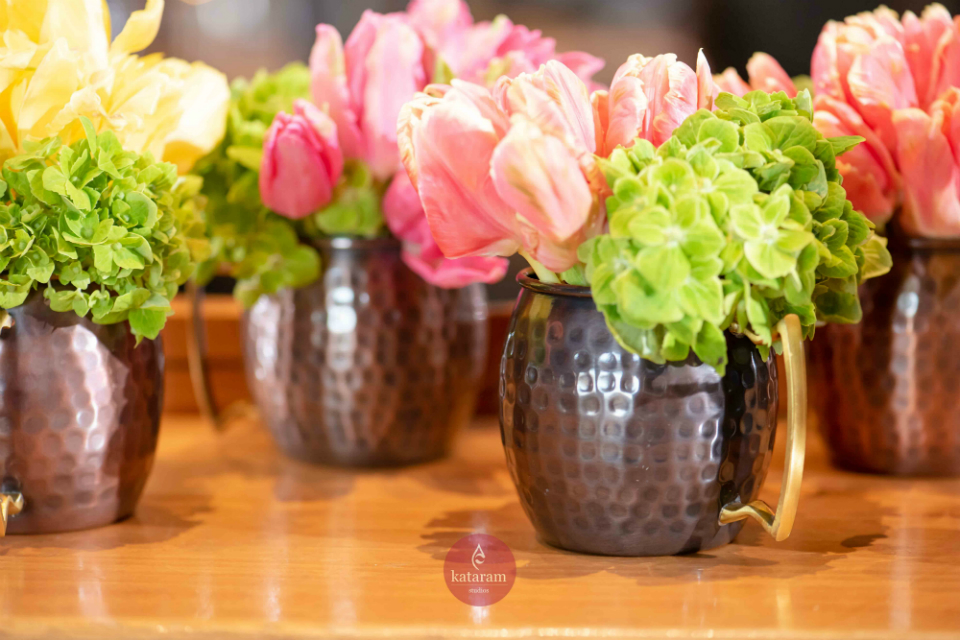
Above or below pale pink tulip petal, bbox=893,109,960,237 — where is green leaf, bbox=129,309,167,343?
below

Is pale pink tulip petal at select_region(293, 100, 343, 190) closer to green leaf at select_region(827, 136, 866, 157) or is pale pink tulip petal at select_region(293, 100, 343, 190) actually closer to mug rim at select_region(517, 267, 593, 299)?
mug rim at select_region(517, 267, 593, 299)

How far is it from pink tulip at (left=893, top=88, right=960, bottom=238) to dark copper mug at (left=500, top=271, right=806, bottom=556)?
0.15m

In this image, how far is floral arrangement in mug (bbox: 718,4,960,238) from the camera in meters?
0.48

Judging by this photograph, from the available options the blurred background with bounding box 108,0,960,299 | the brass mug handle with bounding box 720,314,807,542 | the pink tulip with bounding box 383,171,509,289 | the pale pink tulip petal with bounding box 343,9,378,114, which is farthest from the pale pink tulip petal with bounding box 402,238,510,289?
the blurred background with bounding box 108,0,960,299

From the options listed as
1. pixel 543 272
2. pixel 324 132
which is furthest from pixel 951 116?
pixel 324 132

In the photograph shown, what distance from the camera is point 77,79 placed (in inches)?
17.8

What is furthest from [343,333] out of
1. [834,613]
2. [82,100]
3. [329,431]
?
[834,613]

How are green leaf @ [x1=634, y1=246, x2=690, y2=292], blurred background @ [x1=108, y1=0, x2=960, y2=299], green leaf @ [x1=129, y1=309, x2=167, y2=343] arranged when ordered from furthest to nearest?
blurred background @ [x1=108, y1=0, x2=960, y2=299] → green leaf @ [x1=129, y1=309, x2=167, y2=343] → green leaf @ [x1=634, y1=246, x2=690, y2=292]

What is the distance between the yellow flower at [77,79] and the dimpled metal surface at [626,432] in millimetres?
228

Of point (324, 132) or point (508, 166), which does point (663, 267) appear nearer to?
point (508, 166)

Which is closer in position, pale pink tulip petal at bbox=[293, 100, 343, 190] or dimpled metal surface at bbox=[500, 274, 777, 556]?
dimpled metal surface at bbox=[500, 274, 777, 556]

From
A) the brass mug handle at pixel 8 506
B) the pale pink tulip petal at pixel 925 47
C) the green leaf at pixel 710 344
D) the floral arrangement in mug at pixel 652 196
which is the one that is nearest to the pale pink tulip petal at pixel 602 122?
the floral arrangement in mug at pixel 652 196

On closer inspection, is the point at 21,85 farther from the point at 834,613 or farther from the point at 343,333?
the point at 834,613

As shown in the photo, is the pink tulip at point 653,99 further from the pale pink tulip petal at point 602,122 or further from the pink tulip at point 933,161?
the pink tulip at point 933,161
